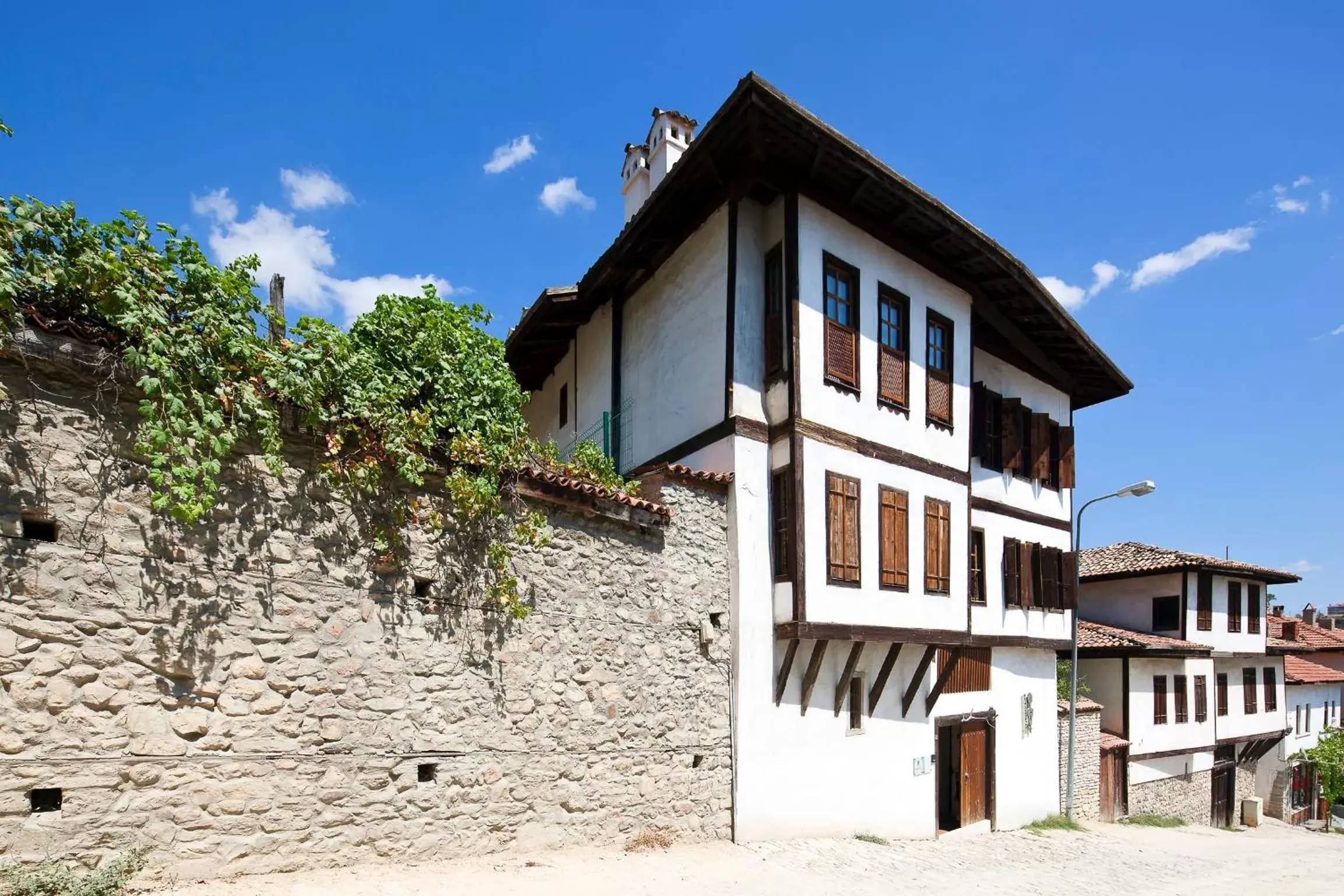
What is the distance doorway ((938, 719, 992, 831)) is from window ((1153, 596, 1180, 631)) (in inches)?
470

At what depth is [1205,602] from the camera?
2423cm

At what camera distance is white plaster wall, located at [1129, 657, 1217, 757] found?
21.2 m

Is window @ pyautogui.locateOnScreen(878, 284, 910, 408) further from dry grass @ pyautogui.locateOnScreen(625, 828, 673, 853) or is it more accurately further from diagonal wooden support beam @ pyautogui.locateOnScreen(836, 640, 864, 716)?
dry grass @ pyautogui.locateOnScreen(625, 828, 673, 853)

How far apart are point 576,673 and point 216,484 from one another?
4232 millimetres

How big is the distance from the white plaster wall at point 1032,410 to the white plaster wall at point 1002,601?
426 millimetres

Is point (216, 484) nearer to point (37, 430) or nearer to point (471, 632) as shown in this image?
point (37, 430)

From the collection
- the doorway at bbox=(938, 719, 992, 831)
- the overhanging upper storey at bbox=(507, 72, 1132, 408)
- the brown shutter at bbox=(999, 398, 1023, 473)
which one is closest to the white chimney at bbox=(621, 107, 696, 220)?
the overhanging upper storey at bbox=(507, 72, 1132, 408)

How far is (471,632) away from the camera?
8.32m

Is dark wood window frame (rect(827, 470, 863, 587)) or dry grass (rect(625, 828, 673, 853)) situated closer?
dry grass (rect(625, 828, 673, 853))

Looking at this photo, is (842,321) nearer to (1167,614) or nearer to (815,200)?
(815,200)

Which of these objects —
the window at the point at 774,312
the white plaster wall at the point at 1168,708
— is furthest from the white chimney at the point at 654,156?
the white plaster wall at the point at 1168,708

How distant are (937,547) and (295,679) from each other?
9323 millimetres

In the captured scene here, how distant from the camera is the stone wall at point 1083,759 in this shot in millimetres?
17359

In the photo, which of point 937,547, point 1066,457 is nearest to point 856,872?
point 937,547
